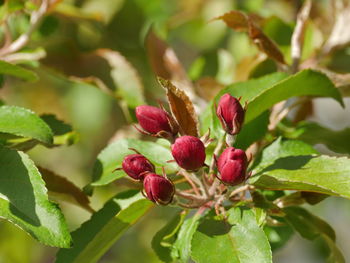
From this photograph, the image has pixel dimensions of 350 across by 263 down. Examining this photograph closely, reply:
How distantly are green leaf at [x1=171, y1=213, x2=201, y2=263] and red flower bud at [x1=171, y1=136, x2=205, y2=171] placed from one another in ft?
0.54

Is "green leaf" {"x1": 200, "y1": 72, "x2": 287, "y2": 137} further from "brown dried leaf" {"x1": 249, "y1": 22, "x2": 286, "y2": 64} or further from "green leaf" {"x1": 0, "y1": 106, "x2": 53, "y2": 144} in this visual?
"green leaf" {"x1": 0, "y1": 106, "x2": 53, "y2": 144}

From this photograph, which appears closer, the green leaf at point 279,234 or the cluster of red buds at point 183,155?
the cluster of red buds at point 183,155

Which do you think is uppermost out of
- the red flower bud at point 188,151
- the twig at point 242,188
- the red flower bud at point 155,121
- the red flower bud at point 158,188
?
the red flower bud at point 155,121

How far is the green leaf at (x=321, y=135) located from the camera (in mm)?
1162

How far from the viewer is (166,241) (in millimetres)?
1077

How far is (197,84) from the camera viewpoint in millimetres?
1399


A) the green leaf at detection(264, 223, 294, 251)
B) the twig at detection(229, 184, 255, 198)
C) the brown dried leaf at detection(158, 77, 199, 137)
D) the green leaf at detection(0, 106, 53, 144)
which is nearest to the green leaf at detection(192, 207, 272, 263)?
the twig at detection(229, 184, 255, 198)

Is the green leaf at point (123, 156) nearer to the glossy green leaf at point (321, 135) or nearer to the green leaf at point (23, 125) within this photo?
the green leaf at point (23, 125)

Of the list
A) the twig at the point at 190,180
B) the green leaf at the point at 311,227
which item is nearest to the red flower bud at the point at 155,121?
the twig at the point at 190,180

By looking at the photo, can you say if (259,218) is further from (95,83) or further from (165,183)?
(95,83)

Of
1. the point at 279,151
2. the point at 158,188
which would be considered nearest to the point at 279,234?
the point at 279,151

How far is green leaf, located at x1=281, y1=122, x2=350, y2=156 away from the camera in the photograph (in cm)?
116

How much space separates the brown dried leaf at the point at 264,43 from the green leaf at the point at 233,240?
37cm

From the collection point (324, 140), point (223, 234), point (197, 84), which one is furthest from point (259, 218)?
point (197, 84)
